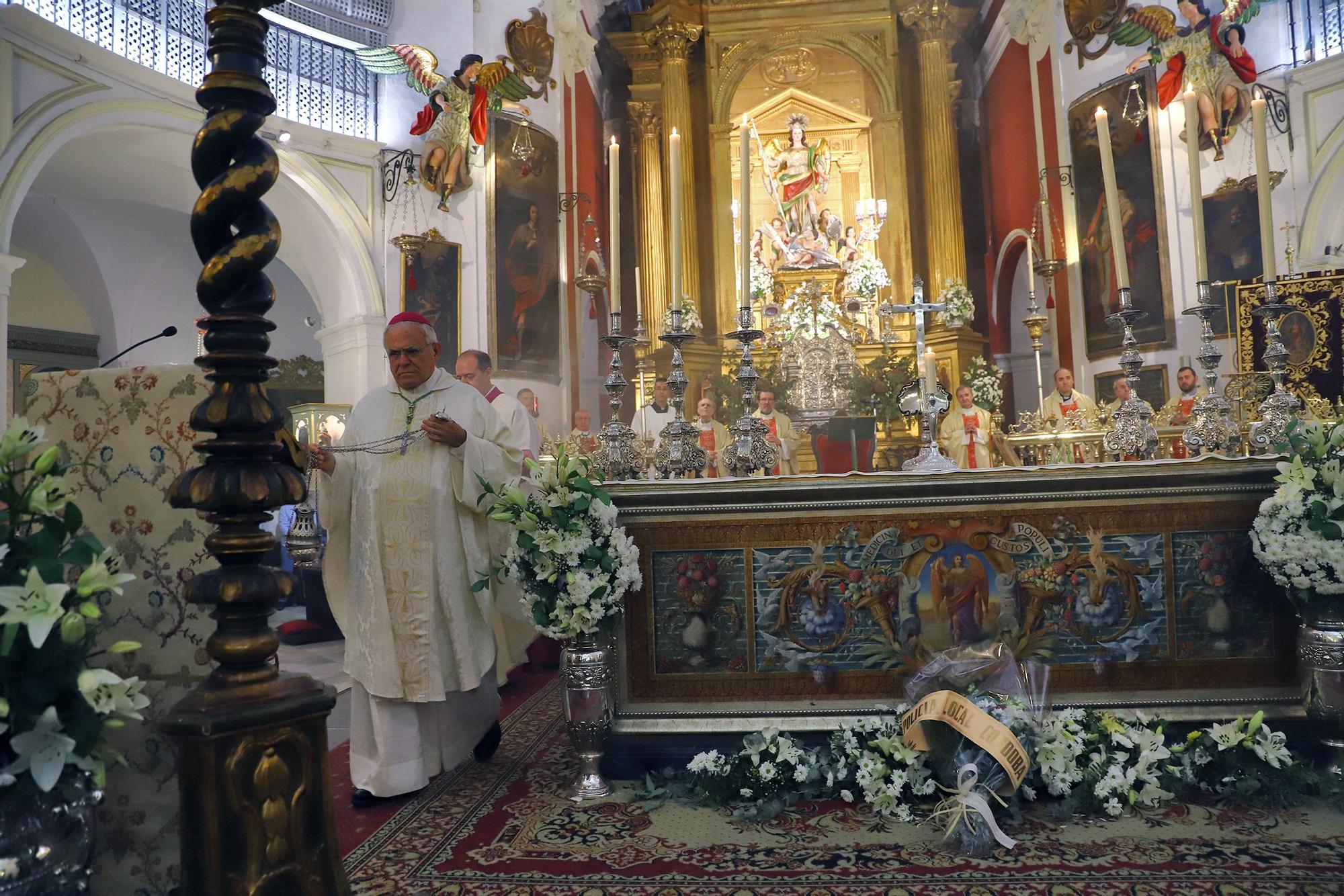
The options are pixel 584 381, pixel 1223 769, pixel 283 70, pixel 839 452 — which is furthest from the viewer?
pixel 584 381

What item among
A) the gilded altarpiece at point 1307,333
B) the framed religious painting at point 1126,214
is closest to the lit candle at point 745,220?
the gilded altarpiece at point 1307,333

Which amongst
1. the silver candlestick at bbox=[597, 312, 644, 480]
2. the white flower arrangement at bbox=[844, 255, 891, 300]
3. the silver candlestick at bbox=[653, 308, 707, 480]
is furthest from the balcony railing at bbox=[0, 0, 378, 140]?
the white flower arrangement at bbox=[844, 255, 891, 300]

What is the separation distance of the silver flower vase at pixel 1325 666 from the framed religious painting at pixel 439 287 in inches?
341

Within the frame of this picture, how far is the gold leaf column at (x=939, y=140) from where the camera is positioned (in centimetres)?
1241

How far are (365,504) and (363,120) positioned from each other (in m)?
8.50

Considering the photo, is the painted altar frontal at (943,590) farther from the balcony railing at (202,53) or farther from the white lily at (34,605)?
the balcony railing at (202,53)

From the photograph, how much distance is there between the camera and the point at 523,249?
36.5 ft

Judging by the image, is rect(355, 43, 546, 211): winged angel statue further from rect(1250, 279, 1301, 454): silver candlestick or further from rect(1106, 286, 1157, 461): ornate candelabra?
rect(1250, 279, 1301, 454): silver candlestick

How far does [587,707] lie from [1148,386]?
338 inches

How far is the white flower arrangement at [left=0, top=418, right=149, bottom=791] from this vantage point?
1.57 m

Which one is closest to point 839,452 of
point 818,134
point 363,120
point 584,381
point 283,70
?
point 584,381

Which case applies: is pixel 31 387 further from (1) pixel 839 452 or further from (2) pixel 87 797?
(1) pixel 839 452

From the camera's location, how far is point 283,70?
1008 cm

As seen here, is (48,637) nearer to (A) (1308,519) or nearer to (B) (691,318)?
(A) (1308,519)
